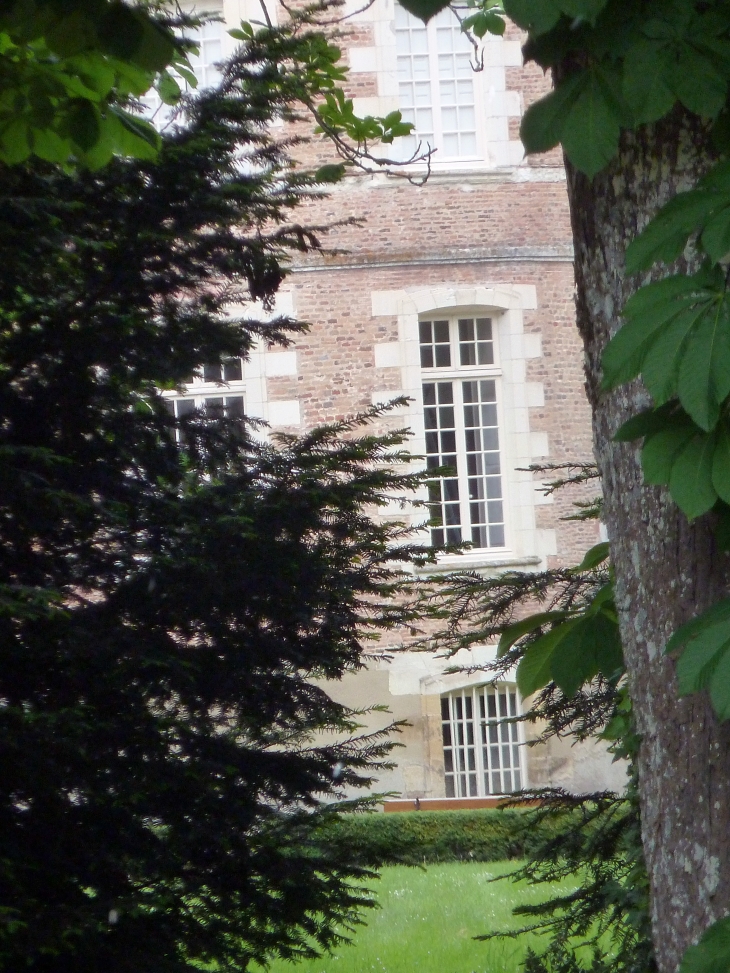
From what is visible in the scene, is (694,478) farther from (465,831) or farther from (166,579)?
(465,831)

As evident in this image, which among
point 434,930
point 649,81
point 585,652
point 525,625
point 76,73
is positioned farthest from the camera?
point 434,930

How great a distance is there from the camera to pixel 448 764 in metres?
14.0

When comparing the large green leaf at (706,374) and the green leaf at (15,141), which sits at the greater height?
the green leaf at (15,141)

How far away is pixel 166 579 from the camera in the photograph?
440cm

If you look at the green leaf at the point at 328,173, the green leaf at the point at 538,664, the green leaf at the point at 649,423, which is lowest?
the green leaf at the point at 538,664

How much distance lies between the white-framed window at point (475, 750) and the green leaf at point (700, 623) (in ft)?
39.4

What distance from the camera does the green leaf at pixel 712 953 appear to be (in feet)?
6.05

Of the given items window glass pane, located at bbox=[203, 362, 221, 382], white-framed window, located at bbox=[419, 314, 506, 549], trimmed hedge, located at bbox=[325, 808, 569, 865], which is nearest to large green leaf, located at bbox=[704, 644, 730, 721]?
window glass pane, located at bbox=[203, 362, 221, 382]

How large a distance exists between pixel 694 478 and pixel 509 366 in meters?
12.5

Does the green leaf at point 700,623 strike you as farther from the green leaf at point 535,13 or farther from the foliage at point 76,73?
the foliage at point 76,73

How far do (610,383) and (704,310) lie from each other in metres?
0.19

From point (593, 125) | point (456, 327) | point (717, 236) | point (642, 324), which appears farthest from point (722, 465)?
point (456, 327)

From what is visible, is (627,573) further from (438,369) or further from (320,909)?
(438,369)

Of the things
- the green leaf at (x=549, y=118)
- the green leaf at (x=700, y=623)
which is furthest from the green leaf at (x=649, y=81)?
the green leaf at (x=700, y=623)
